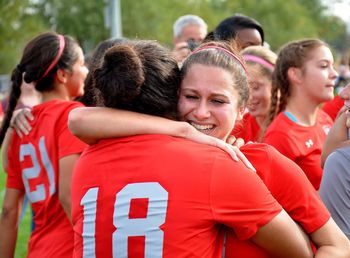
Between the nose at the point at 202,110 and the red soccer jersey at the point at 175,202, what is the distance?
0.23 m

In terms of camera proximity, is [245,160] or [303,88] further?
[303,88]

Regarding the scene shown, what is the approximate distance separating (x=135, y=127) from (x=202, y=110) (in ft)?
0.99

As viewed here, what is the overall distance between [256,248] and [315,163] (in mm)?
1910

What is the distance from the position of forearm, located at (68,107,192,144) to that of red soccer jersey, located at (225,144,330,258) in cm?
33

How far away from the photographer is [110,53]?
2359mm

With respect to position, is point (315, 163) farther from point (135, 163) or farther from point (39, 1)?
point (39, 1)

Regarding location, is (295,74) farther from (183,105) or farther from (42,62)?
(183,105)

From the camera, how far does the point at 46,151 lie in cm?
354

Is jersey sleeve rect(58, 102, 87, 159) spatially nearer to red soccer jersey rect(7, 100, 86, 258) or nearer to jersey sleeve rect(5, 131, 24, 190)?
red soccer jersey rect(7, 100, 86, 258)

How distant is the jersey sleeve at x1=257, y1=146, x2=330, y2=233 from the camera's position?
2.34 m

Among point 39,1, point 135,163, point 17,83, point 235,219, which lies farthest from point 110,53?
point 39,1

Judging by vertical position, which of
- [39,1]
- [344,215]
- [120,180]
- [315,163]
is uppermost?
[120,180]

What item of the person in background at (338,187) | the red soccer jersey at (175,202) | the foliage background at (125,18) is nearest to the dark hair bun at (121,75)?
the red soccer jersey at (175,202)

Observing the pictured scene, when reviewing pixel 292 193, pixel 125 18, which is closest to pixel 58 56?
pixel 292 193
